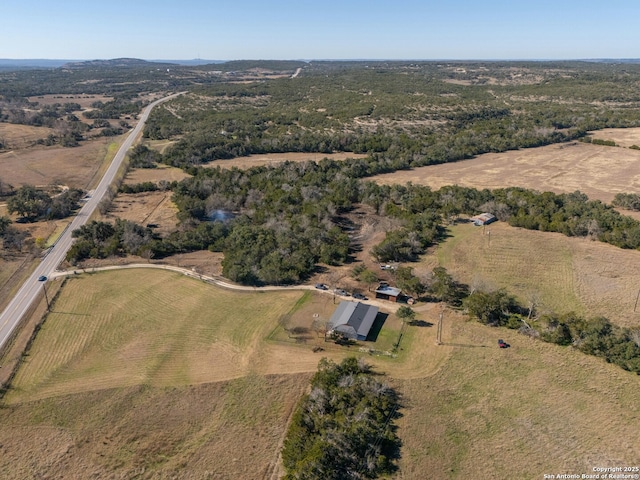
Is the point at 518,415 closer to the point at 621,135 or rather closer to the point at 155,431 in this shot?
the point at 155,431

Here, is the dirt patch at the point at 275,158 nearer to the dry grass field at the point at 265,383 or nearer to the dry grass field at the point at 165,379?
the dry grass field at the point at 265,383

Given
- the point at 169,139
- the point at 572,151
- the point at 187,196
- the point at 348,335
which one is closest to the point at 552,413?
the point at 348,335

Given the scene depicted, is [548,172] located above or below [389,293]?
above

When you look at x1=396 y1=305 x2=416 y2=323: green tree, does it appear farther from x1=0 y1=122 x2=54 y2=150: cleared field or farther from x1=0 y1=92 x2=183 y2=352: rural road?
x1=0 y1=122 x2=54 y2=150: cleared field

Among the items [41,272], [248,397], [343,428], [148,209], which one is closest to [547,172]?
[148,209]

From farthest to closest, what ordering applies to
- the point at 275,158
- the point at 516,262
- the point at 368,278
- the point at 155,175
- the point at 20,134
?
the point at 20,134 < the point at 275,158 < the point at 155,175 < the point at 516,262 < the point at 368,278

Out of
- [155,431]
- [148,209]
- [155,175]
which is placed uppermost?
[155,175]

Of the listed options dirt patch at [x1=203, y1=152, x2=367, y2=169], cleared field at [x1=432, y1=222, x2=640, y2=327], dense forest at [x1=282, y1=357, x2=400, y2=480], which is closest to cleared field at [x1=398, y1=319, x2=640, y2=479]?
dense forest at [x1=282, y1=357, x2=400, y2=480]
